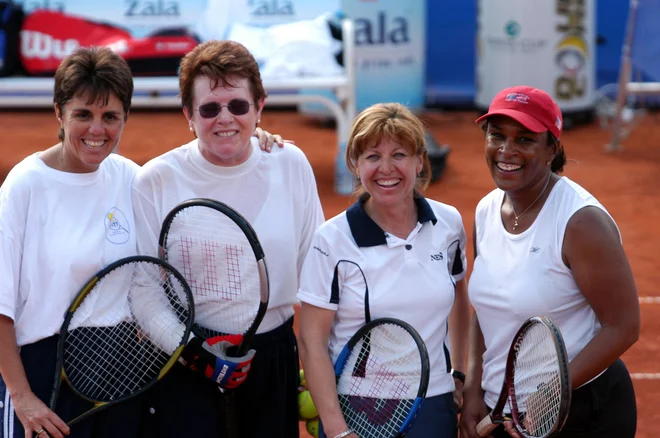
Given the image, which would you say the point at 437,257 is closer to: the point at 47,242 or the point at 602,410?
the point at 602,410

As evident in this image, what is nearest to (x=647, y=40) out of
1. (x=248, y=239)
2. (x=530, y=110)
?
(x=530, y=110)

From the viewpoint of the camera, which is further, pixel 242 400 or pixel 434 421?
pixel 242 400

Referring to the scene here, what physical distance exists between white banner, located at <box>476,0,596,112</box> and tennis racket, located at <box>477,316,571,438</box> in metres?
Answer: 10.1

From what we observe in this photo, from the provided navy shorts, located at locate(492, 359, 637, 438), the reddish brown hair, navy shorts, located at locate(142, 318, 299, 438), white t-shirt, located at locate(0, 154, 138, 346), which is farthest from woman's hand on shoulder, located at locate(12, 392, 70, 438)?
navy shorts, located at locate(492, 359, 637, 438)

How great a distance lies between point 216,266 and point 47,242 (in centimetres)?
58

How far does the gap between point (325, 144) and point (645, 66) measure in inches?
167

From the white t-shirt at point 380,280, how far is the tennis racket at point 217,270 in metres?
0.26

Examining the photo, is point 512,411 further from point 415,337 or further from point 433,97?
point 433,97

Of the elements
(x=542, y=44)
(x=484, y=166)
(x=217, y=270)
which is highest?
(x=217, y=270)

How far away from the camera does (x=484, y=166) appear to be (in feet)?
35.8

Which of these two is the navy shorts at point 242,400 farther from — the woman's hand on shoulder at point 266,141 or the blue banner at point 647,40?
the blue banner at point 647,40

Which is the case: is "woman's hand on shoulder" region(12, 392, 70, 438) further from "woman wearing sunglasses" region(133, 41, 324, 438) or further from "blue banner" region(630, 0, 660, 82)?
"blue banner" region(630, 0, 660, 82)

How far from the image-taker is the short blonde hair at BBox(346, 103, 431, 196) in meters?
3.03

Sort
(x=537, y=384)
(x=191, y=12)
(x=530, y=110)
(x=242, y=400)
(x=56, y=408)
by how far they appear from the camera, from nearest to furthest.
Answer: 1. (x=537, y=384)
2. (x=530, y=110)
3. (x=56, y=408)
4. (x=242, y=400)
5. (x=191, y=12)
